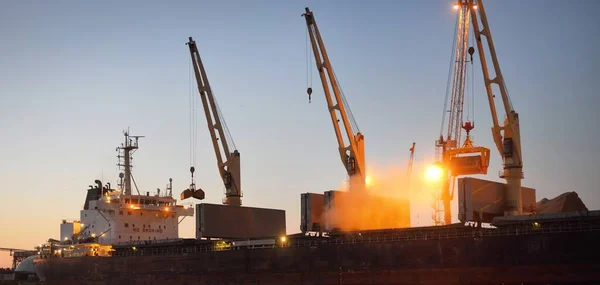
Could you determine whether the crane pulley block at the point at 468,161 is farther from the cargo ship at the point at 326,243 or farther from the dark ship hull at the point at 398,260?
the dark ship hull at the point at 398,260

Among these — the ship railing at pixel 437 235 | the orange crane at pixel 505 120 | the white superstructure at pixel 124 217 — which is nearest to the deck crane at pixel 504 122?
the orange crane at pixel 505 120

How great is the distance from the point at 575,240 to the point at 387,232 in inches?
426

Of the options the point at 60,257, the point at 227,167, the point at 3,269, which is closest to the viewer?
the point at 60,257

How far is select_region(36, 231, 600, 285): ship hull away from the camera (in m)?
32.7

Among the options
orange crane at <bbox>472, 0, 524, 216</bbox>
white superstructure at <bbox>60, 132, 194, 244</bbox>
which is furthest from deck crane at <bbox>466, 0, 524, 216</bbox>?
white superstructure at <bbox>60, 132, 194, 244</bbox>

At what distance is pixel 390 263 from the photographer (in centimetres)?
3794

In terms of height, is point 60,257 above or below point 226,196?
below

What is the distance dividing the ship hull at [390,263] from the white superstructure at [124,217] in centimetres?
820

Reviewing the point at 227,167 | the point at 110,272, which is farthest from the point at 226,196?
the point at 110,272

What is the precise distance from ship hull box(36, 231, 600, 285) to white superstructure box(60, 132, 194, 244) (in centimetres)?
820

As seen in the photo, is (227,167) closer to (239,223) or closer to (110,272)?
(239,223)

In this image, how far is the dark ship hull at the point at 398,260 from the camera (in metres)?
32.8

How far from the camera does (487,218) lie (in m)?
43.2

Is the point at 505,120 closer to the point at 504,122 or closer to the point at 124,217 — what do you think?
the point at 504,122
